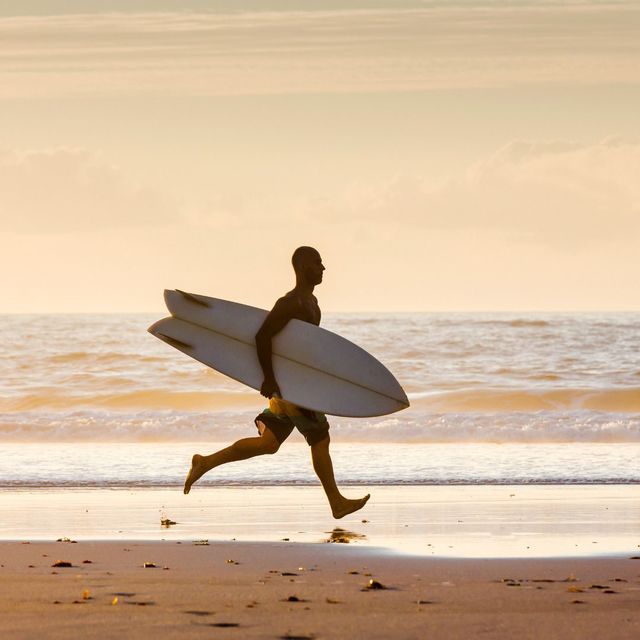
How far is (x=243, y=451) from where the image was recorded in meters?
8.57

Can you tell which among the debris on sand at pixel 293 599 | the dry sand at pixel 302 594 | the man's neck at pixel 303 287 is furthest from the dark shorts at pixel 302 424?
the debris on sand at pixel 293 599

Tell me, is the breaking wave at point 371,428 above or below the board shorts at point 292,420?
above

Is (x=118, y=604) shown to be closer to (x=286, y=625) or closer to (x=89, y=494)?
(x=286, y=625)

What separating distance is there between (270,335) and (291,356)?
275 mm

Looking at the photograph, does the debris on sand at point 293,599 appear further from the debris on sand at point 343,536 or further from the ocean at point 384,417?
the ocean at point 384,417

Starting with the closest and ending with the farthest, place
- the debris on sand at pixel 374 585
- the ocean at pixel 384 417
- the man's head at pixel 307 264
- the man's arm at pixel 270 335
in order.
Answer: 1. the debris on sand at pixel 374 585
2. the man's head at pixel 307 264
3. the man's arm at pixel 270 335
4. the ocean at pixel 384 417

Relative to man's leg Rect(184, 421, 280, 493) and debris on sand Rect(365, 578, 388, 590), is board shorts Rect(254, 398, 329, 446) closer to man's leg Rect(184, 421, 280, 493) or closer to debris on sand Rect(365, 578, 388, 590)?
man's leg Rect(184, 421, 280, 493)

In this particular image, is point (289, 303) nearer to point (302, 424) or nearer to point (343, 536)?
point (302, 424)

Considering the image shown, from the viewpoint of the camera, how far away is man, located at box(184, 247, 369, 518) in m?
8.42

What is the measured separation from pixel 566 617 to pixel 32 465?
939 cm

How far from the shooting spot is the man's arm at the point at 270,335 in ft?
27.9

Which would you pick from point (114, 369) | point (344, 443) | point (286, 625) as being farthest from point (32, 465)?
point (114, 369)

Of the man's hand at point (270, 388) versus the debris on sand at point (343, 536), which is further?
the man's hand at point (270, 388)

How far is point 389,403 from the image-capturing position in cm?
920
